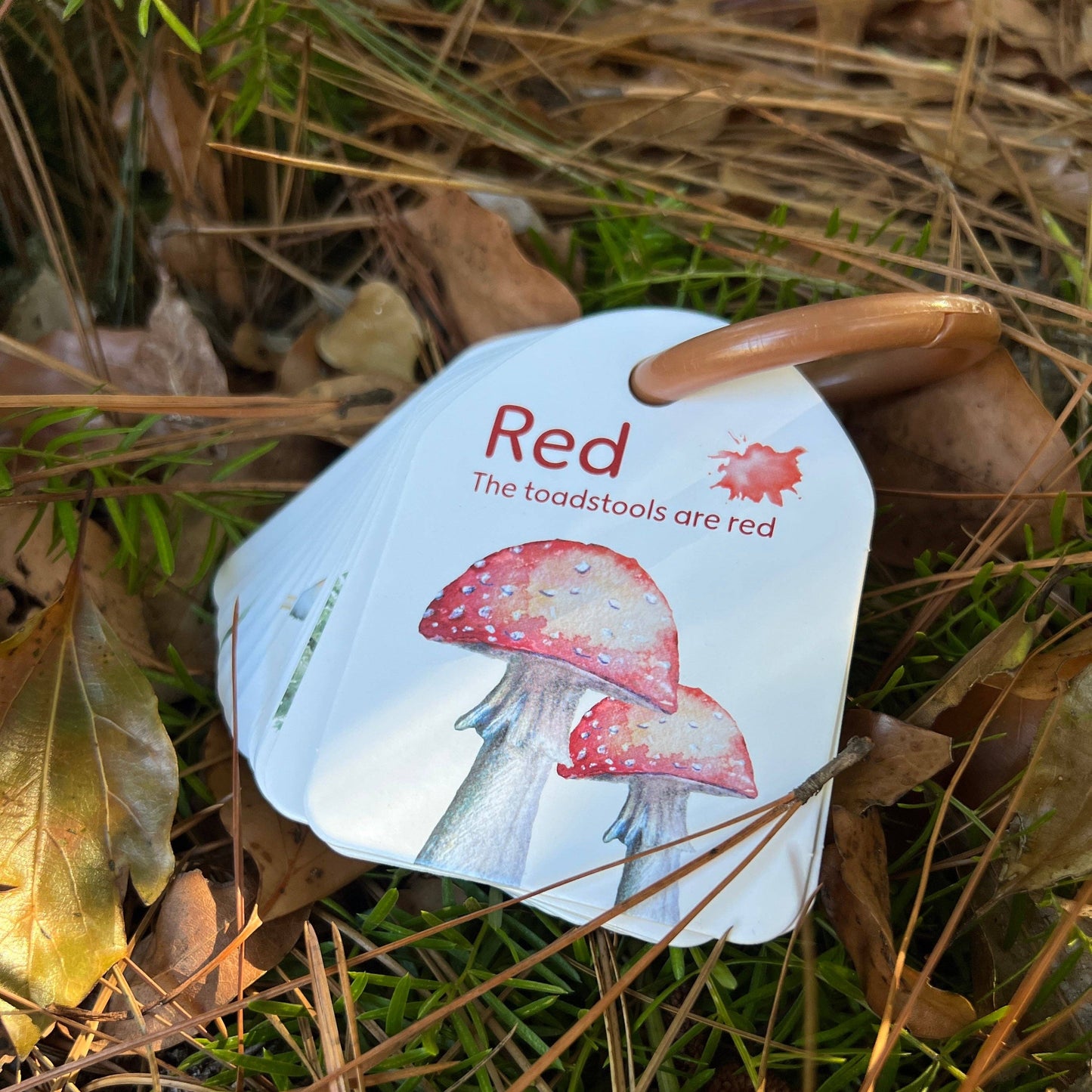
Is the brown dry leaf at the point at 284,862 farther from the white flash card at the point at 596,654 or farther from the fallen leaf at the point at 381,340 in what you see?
the fallen leaf at the point at 381,340

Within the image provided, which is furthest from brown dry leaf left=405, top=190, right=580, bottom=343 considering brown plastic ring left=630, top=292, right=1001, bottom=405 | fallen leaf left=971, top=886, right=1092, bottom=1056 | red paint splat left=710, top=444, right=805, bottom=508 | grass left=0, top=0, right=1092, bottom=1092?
fallen leaf left=971, top=886, right=1092, bottom=1056

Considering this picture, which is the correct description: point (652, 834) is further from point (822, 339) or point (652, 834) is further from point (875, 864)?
point (822, 339)

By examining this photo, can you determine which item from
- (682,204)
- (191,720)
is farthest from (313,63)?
(191,720)

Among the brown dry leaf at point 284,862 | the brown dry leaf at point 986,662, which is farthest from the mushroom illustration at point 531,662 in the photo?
the brown dry leaf at point 986,662

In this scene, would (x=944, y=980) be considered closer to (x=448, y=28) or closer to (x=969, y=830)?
(x=969, y=830)

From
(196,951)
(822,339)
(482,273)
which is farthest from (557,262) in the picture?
(196,951)

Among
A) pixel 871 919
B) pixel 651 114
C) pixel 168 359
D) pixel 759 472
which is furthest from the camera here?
pixel 651 114
